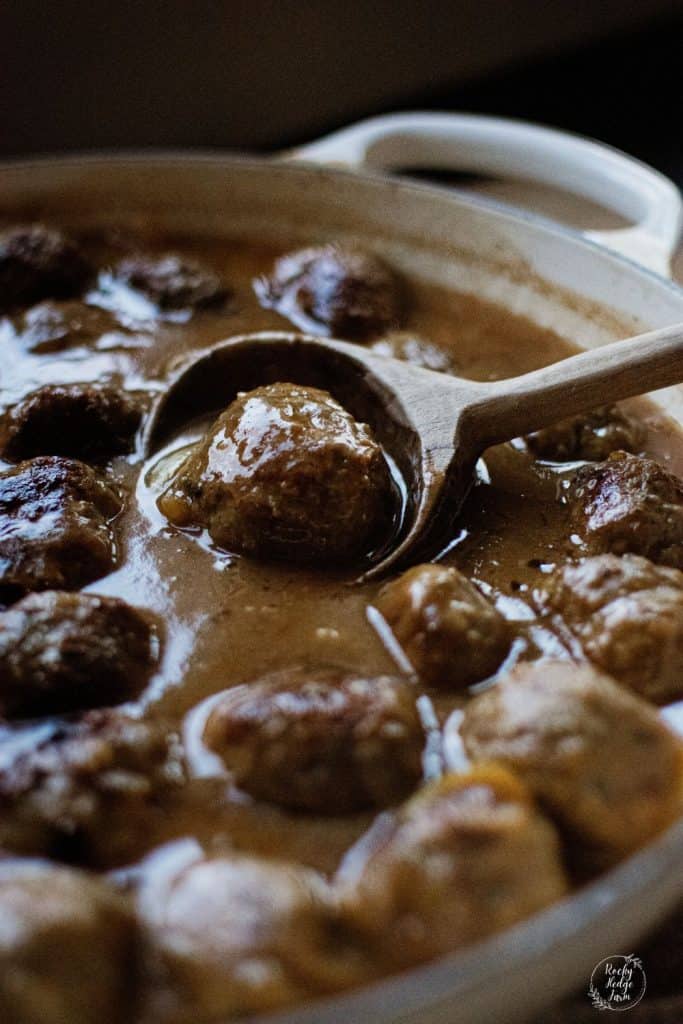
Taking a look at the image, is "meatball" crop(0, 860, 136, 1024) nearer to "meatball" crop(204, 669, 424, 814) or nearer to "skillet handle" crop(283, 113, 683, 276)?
"meatball" crop(204, 669, 424, 814)

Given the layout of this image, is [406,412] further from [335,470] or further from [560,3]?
[560,3]

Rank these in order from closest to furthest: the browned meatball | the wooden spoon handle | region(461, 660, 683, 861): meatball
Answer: region(461, 660, 683, 861): meatball → the wooden spoon handle → the browned meatball

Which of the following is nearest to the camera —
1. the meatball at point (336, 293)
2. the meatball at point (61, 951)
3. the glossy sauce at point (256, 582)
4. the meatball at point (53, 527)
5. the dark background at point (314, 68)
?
the meatball at point (61, 951)

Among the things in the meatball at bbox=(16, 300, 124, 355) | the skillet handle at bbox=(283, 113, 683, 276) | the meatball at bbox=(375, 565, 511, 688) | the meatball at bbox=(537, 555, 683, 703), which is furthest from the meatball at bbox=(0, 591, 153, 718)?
the skillet handle at bbox=(283, 113, 683, 276)

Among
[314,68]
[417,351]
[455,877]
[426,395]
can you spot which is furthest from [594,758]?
[314,68]

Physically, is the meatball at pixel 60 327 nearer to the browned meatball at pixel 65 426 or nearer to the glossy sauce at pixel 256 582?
the glossy sauce at pixel 256 582

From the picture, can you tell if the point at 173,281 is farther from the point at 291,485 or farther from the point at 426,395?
the point at 291,485

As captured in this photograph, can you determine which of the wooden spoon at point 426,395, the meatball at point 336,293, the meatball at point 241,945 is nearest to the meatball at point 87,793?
the meatball at point 241,945

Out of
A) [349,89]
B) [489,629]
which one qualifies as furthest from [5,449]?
[349,89]
